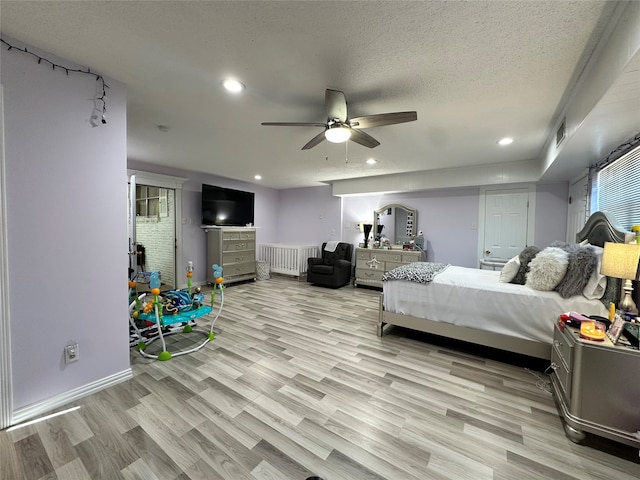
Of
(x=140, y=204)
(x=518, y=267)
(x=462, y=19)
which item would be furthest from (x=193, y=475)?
(x=140, y=204)

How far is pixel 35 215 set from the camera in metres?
1.65

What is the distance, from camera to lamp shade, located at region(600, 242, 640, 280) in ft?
5.01

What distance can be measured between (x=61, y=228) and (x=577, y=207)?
570cm

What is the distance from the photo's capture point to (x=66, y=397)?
1.79 m

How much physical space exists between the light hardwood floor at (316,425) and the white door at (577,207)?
2.37 m

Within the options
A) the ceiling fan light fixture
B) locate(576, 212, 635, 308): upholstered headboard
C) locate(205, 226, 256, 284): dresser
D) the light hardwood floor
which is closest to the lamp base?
locate(576, 212, 635, 308): upholstered headboard

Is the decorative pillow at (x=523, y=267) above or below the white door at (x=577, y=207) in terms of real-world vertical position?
below

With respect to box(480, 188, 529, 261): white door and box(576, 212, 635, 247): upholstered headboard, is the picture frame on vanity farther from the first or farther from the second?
box(480, 188, 529, 261): white door

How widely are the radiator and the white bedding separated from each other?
3261 millimetres

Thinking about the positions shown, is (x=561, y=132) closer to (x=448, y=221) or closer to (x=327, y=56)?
(x=327, y=56)

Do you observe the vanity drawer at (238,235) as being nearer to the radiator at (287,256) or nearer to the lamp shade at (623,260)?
the radiator at (287,256)

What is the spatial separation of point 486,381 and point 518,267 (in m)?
1.21

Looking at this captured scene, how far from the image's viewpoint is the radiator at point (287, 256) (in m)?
6.06

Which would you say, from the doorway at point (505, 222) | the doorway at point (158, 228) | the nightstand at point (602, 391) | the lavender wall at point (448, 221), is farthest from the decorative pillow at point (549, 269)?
the doorway at point (158, 228)
